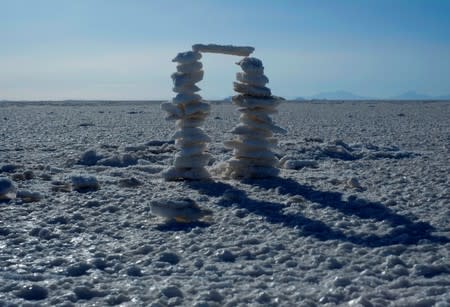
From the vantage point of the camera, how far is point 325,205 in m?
10.2

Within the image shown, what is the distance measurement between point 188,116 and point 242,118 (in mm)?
1013

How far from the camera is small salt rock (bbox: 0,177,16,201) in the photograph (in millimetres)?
10750

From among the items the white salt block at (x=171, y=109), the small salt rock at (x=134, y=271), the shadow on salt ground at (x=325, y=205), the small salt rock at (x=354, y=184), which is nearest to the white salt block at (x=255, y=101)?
the white salt block at (x=171, y=109)

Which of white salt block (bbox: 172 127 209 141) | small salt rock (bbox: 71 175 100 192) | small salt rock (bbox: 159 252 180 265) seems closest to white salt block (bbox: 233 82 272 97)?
white salt block (bbox: 172 127 209 141)

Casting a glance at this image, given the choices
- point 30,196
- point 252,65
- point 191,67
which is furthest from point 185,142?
point 30,196

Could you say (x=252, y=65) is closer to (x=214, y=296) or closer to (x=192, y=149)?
(x=192, y=149)

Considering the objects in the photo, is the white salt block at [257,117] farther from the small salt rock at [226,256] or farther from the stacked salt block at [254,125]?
the small salt rock at [226,256]

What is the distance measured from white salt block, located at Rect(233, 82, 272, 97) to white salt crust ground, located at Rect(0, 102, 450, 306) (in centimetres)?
161

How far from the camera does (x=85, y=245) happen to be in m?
8.17

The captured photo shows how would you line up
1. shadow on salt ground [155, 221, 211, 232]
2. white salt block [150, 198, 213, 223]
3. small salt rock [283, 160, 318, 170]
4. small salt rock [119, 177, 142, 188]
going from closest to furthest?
1. shadow on salt ground [155, 221, 211, 232]
2. white salt block [150, 198, 213, 223]
3. small salt rock [119, 177, 142, 188]
4. small salt rock [283, 160, 318, 170]

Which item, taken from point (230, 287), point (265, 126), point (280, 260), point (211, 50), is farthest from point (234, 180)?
point (230, 287)

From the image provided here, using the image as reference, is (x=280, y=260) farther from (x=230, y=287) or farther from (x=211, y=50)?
(x=211, y=50)

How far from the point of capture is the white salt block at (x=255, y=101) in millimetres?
12523

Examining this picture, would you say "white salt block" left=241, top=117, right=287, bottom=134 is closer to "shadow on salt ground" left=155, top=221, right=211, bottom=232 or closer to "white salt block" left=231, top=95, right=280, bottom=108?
"white salt block" left=231, top=95, right=280, bottom=108
